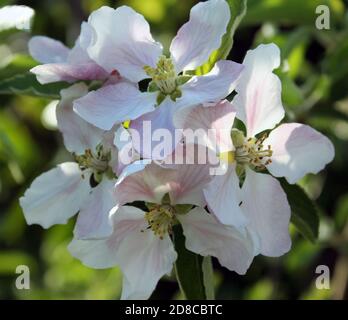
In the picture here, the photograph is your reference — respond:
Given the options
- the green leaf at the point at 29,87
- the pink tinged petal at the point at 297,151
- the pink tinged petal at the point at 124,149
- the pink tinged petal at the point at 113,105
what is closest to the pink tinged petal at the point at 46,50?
the green leaf at the point at 29,87

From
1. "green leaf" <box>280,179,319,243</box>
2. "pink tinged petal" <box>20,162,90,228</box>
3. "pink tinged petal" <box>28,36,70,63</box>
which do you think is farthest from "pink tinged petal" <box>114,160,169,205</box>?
"pink tinged petal" <box>28,36,70,63</box>

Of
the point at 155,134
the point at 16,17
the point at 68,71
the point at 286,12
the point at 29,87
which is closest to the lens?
the point at 155,134

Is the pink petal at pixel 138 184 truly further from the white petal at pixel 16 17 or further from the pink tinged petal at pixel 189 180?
the white petal at pixel 16 17

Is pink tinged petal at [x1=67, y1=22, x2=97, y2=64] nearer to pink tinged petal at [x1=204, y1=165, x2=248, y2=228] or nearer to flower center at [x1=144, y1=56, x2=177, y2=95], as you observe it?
flower center at [x1=144, y1=56, x2=177, y2=95]

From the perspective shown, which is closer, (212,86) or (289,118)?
(212,86)

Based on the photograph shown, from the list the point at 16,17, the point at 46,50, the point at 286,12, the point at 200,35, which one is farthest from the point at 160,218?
the point at 286,12

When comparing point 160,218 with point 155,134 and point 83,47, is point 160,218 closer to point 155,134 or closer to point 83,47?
point 155,134
